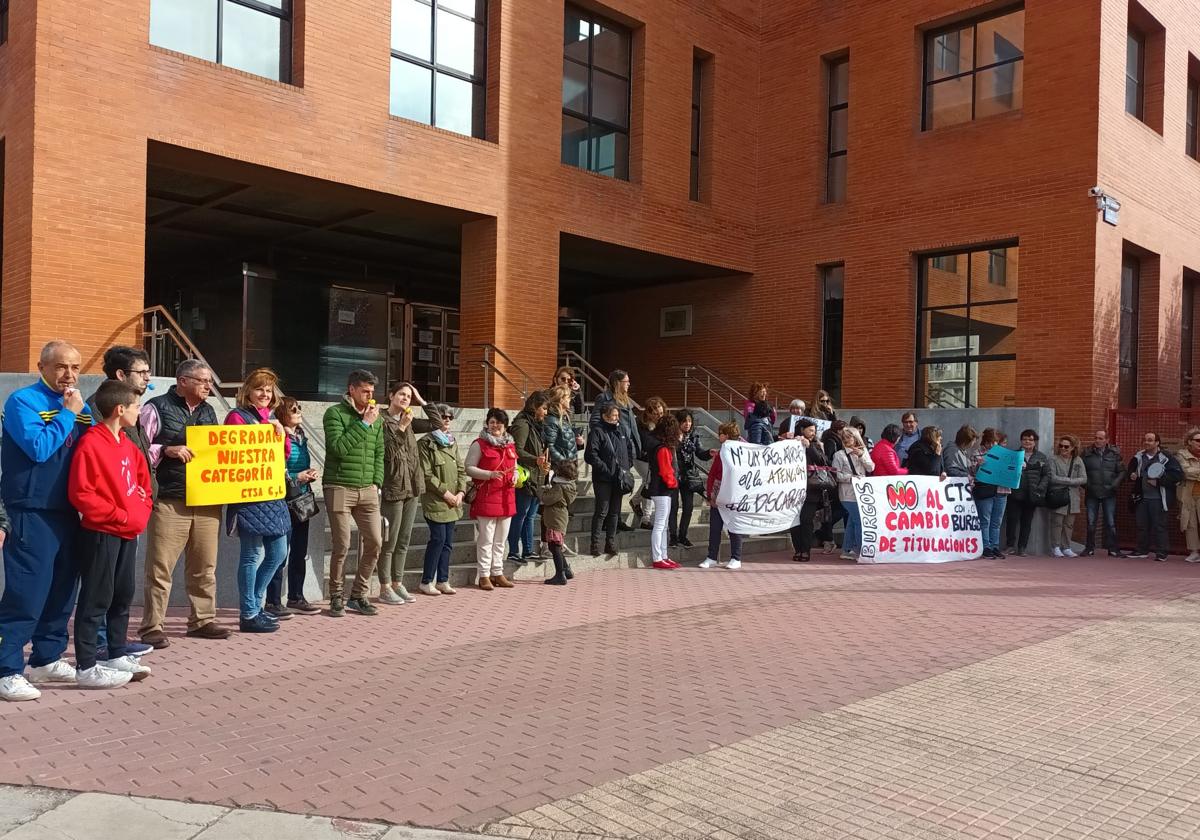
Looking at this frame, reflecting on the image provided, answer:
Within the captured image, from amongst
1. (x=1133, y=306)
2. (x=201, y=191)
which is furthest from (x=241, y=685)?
(x=1133, y=306)

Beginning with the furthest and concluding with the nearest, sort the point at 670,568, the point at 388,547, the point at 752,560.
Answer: the point at 752,560
the point at 670,568
the point at 388,547

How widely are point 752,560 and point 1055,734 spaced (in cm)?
788

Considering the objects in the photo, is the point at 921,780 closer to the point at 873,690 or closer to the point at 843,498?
the point at 873,690

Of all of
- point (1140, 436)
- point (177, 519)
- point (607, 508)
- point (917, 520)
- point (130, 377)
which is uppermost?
point (130, 377)

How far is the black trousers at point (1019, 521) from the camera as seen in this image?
14.6 meters

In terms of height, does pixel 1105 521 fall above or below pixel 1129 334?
below

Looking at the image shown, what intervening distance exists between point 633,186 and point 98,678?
49.5 feet

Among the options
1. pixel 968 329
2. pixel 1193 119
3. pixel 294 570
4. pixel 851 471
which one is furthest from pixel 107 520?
pixel 1193 119

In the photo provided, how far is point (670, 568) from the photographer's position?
12070mm

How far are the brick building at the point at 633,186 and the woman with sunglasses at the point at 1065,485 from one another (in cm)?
246

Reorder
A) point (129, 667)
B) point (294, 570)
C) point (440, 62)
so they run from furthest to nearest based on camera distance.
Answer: point (440, 62) < point (294, 570) < point (129, 667)

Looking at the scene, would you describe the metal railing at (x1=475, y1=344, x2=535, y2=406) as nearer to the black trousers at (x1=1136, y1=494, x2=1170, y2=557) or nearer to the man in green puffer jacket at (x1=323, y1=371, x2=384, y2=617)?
the man in green puffer jacket at (x1=323, y1=371, x2=384, y2=617)

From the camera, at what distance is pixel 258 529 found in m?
7.63

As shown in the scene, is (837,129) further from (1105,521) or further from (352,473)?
(352,473)
